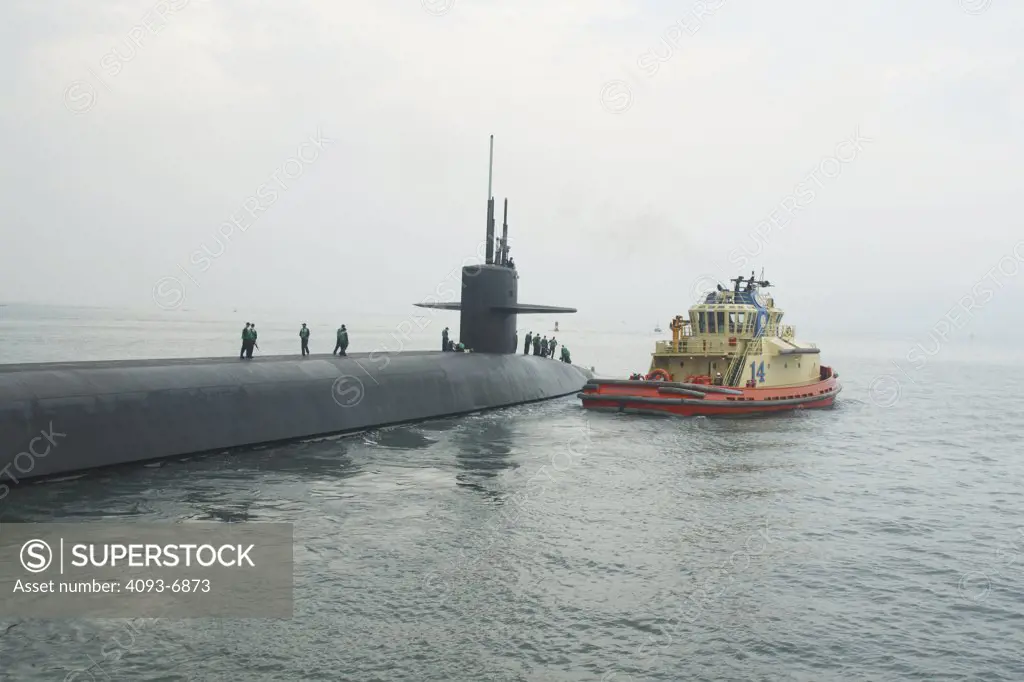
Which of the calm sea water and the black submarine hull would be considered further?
the black submarine hull

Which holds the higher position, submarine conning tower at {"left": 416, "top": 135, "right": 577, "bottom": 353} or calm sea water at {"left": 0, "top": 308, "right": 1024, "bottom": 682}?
submarine conning tower at {"left": 416, "top": 135, "right": 577, "bottom": 353}

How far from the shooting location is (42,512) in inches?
609

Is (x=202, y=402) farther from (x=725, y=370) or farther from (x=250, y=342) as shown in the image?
(x=725, y=370)

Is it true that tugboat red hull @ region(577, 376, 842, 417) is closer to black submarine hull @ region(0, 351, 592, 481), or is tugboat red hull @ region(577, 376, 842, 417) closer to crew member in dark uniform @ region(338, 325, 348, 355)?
black submarine hull @ region(0, 351, 592, 481)

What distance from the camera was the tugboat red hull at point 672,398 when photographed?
34500 millimetres

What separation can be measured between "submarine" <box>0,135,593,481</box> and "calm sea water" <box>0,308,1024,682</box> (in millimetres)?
695

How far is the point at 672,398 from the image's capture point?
34562 millimetres

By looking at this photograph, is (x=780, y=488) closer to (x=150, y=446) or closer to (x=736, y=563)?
(x=736, y=563)

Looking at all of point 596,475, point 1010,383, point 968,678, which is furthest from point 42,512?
point 1010,383

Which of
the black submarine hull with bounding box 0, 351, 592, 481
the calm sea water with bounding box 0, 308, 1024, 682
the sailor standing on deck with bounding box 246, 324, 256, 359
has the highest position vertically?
the sailor standing on deck with bounding box 246, 324, 256, 359

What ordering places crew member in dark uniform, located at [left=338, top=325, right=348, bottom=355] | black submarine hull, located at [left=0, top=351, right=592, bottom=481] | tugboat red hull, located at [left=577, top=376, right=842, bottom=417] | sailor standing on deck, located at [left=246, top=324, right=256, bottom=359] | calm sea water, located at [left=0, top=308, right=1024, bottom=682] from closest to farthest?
1. calm sea water, located at [left=0, top=308, right=1024, bottom=682]
2. black submarine hull, located at [left=0, top=351, right=592, bottom=481]
3. sailor standing on deck, located at [left=246, top=324, right=256, bottom=359]
4. crew member in dark uniform, located at [left=338, top=325, right=348, bottom=355]
5. tugboat red hull, located at [left=577, top=376, right=842, bottom=417]

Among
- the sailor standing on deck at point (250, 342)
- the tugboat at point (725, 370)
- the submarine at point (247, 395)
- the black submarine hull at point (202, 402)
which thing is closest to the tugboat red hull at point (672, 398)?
the tugboat at point (725, 370)

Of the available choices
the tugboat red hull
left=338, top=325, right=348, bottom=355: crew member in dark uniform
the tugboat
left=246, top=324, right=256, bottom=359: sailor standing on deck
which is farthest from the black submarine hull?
the tugboat

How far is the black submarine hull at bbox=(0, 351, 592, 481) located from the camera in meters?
17.7
